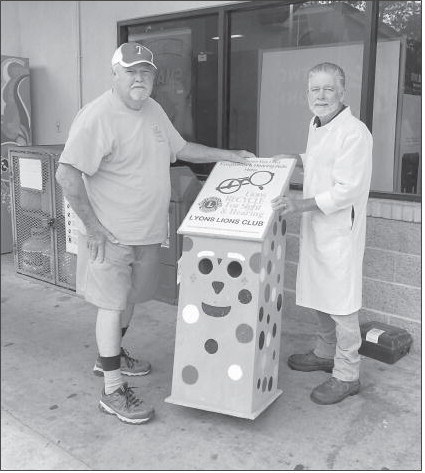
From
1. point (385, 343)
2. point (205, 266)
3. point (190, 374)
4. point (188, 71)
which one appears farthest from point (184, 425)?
point (188, 71)

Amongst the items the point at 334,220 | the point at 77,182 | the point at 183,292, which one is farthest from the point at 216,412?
the point at 77,182

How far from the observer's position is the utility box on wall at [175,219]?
411cm

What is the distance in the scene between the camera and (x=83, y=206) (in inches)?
102

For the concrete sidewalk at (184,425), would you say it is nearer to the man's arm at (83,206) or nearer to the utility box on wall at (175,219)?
the man's arm at (83,206)

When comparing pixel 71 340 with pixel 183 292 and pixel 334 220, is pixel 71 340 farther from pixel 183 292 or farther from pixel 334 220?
pixel 334 220

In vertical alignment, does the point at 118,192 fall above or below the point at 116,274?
above

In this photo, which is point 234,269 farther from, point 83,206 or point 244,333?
point 83,206

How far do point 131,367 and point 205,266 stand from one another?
93 cm

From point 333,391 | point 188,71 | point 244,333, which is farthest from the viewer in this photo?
point 188,71

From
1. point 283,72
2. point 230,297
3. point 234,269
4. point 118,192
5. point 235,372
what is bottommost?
point 235,372

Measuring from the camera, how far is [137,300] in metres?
2.93

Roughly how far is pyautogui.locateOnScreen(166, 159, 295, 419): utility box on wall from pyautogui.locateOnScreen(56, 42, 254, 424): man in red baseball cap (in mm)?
235

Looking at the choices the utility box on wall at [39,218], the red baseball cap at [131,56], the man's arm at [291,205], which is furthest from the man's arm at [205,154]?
the utility box on wall at [39,218]

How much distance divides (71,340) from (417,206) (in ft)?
7.62
